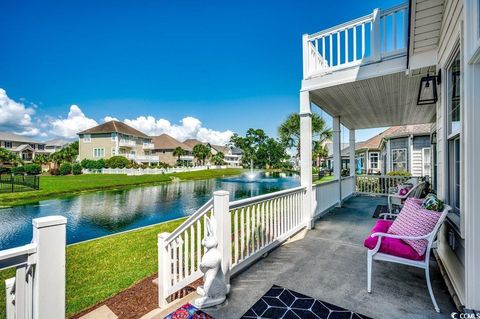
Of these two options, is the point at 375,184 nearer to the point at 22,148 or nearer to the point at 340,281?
the point at 340,281

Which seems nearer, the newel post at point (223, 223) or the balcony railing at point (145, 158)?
the newel post at point (223, 223)

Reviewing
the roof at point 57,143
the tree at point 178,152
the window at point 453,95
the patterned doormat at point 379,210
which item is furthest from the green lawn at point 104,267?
the roof at point 57,143

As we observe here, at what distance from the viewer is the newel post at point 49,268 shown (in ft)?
4.17

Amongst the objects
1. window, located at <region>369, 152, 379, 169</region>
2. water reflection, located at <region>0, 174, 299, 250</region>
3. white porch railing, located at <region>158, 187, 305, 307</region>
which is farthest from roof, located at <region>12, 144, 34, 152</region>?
window, located at <region>369, 152, 379, 169</region>

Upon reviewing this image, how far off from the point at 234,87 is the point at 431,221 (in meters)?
24.9

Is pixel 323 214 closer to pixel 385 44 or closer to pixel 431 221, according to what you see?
pixel 431 221

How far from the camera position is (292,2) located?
8266 millimetres

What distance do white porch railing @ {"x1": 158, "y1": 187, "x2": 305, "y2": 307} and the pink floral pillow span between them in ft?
5.69

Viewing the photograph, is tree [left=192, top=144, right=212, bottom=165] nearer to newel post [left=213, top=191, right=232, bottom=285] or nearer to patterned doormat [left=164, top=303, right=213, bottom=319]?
newel post [left=213, top=191, right=232, bottom=285]

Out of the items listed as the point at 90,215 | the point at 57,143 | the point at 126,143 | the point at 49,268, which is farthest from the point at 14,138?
the point at 49,268

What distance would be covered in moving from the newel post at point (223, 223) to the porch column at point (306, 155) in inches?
113

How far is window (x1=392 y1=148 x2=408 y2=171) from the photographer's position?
13.1 m

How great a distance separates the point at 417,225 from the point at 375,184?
808 cm

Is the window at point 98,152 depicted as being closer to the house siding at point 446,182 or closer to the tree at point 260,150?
the tree at point 260,150
